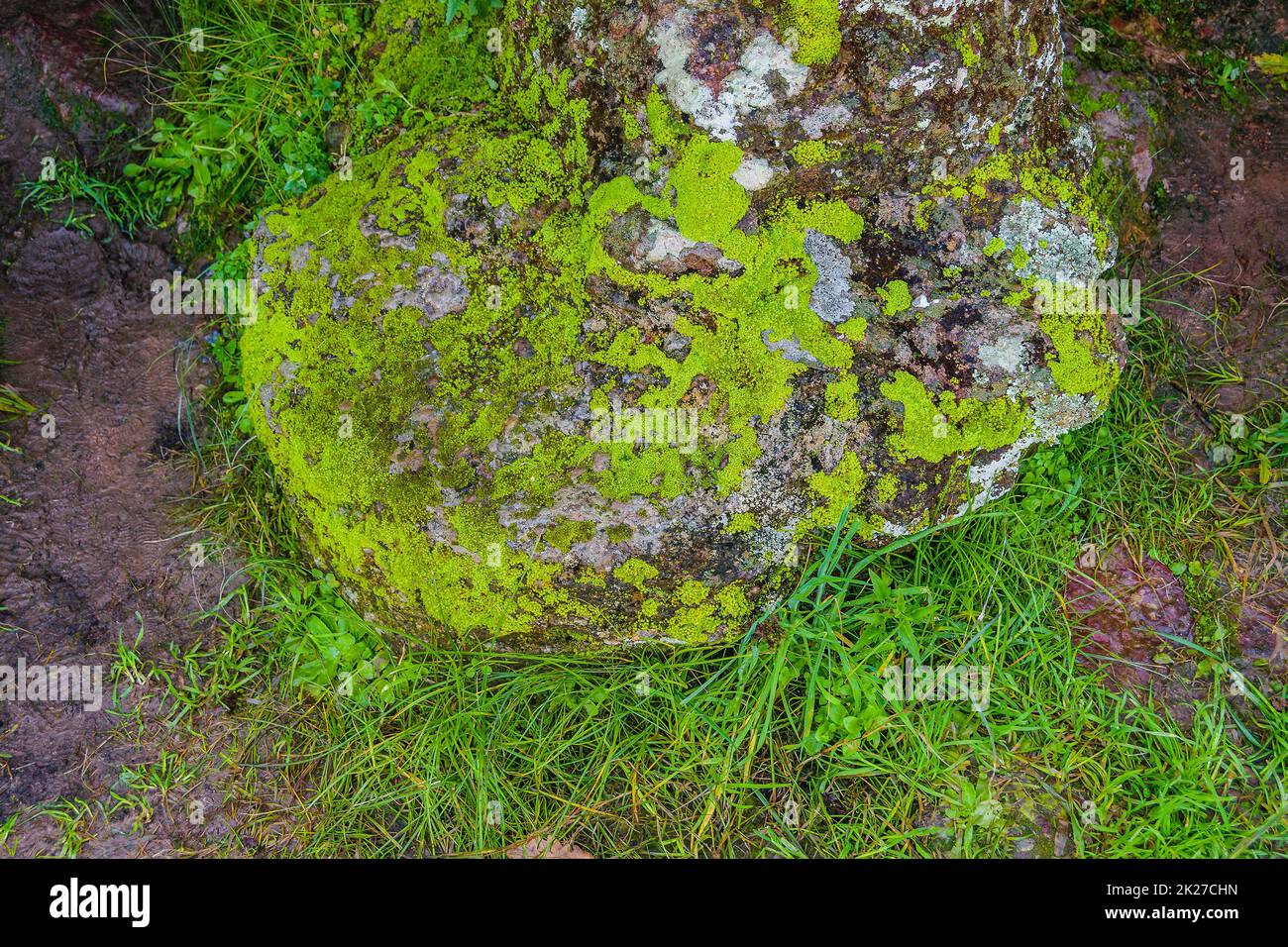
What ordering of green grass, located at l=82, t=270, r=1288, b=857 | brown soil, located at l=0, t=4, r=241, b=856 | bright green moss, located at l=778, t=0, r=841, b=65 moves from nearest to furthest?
bright green moss, located at l=778, t=0, r=841, b=65
green grass, located at l=82, t=270, r=1288, b=857
brown soil, located at l=0, t=4, r=241, b=856

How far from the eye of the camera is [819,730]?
2844 millimetres

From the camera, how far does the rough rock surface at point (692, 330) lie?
2.63 metres

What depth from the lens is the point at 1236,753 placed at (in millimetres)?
2900

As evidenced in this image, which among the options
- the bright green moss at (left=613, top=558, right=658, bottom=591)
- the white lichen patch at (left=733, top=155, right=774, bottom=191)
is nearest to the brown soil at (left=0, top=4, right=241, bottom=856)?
the bright green moss at (left=613, top=558, right=658, bottom=591)

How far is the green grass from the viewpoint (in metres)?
2.84

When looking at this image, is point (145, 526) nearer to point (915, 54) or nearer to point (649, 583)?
point (649, 583)

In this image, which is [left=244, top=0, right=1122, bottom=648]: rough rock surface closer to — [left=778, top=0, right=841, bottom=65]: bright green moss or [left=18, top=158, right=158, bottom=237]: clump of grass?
[left=778, top=0, right=841, bottom=65]: bright green moss

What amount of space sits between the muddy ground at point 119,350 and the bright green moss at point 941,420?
1159mm

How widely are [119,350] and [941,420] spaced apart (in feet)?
10.8

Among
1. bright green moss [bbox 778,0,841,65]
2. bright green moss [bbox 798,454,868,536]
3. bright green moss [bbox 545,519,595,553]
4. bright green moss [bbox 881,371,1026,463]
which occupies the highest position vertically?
bright green moss [bbox 778,0,841,65]

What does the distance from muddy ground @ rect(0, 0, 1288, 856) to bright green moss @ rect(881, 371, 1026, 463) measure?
3.80ft

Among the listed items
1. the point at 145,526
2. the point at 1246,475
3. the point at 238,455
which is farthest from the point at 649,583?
the point at 1246,475

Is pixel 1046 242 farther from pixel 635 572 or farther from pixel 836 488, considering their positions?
pixel 635 572

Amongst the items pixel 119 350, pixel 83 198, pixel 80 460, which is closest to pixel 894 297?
pixel 119 350
